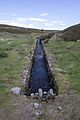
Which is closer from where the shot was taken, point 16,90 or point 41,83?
point 16,90

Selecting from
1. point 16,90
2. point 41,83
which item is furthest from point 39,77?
point 16,90

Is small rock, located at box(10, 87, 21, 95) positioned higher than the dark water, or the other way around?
small rock, located at box(10, 87, 21, 95)

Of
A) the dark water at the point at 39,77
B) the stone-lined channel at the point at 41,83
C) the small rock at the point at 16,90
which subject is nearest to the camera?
the small rock at the point at 16,90

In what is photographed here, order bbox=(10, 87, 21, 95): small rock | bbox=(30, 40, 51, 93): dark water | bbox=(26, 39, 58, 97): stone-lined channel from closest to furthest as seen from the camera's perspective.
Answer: bbox=(10, 87, 21, 95): small rock, bbox=(26, 39, 58, 97): stone-lined channel, bbox=(30, 40, 51, 93): dark water

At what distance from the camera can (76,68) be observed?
36781mm

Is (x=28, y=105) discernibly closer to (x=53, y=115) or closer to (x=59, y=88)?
(x=53, y=115)

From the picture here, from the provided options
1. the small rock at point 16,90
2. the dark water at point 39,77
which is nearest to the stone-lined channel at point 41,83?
the dark water at point 39,77

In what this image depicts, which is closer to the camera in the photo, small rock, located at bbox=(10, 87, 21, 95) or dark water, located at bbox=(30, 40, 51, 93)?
small rock, located at bbox=(10, 87, 21, 95)

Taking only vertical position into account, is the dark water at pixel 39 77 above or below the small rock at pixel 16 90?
below

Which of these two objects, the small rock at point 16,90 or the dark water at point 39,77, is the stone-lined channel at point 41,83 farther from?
the small rock at point 16,90

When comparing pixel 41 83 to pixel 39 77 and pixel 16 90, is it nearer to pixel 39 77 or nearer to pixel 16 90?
pixel 39 77

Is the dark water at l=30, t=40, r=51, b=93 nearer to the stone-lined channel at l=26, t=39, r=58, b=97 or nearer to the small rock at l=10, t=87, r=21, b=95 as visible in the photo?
the stone-lined channel at l=26, t=39, r=58, b=97

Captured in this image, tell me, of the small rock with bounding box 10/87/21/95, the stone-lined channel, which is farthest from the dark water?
the small rock with bounding box 10/87/21/95

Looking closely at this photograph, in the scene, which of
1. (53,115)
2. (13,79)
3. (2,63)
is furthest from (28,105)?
(2,63)
